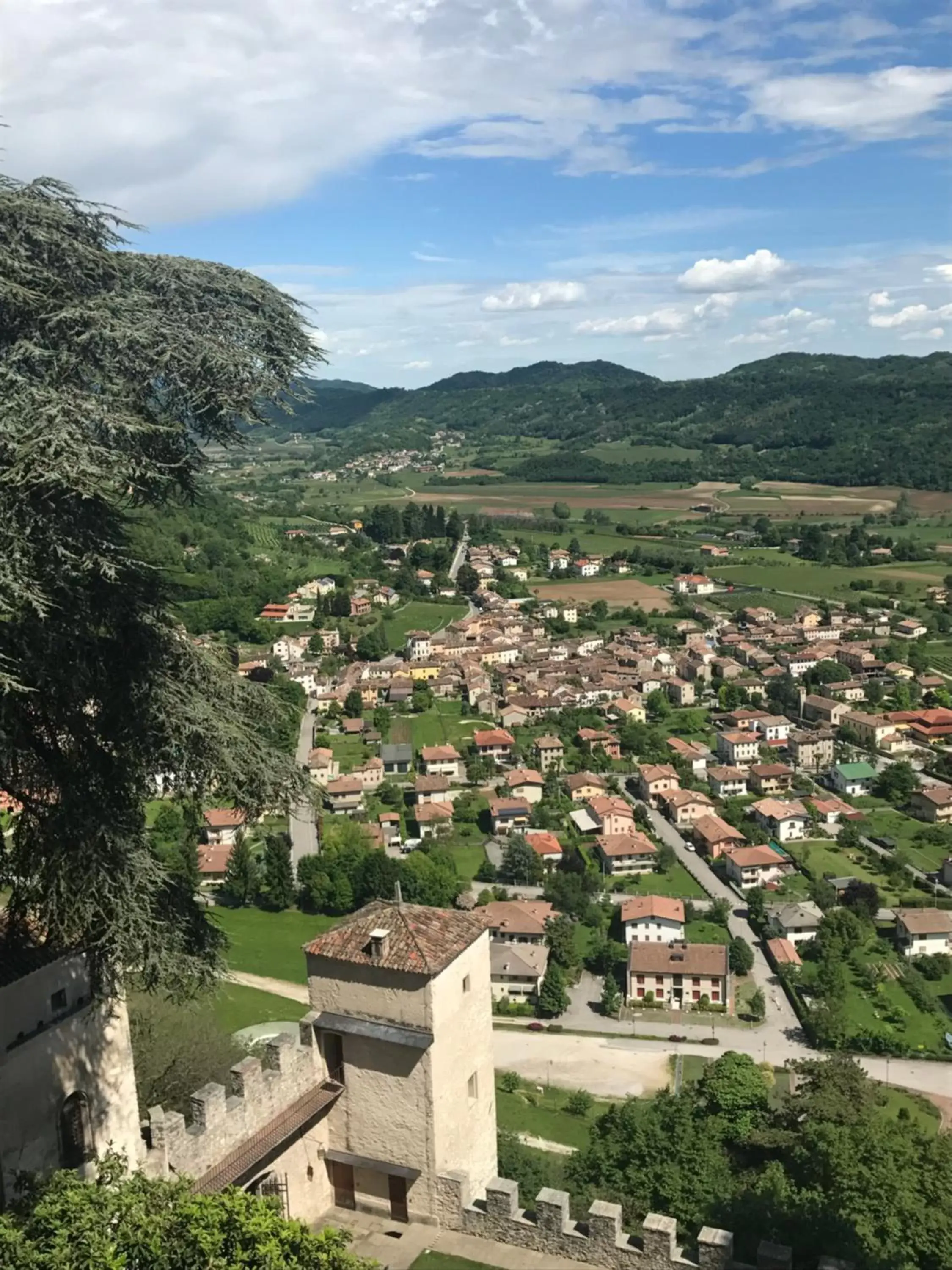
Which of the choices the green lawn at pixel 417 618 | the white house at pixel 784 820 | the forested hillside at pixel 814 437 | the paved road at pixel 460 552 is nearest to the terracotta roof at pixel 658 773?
the white house at pixel 784 820

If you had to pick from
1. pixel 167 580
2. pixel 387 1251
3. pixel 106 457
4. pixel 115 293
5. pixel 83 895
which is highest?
pixel 115 293

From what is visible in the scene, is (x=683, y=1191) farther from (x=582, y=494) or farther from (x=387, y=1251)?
(x=582, y=494)

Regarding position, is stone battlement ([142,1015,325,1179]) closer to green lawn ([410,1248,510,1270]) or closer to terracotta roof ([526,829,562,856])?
green lawn ([410,1248,510,1270])

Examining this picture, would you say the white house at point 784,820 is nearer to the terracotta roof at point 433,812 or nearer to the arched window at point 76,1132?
the terracotta roof at point 433,812

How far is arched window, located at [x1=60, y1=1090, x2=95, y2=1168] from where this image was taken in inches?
313

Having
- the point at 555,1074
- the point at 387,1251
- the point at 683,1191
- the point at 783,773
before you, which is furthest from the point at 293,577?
the point at 387,1251

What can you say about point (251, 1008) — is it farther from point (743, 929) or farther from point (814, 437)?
point (814, 437)

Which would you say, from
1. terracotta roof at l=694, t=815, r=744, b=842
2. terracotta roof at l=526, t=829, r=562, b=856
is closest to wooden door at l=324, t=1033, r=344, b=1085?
terracotta roof at l=526, t=829, r=562, b=856

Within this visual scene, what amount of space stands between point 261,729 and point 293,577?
77.5 meters

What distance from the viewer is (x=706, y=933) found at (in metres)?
35.7

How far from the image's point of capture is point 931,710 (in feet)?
186

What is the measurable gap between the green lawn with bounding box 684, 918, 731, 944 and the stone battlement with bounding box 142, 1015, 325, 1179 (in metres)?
27.0

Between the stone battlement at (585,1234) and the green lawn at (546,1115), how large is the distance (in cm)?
1496

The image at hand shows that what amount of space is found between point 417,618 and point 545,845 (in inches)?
1607
